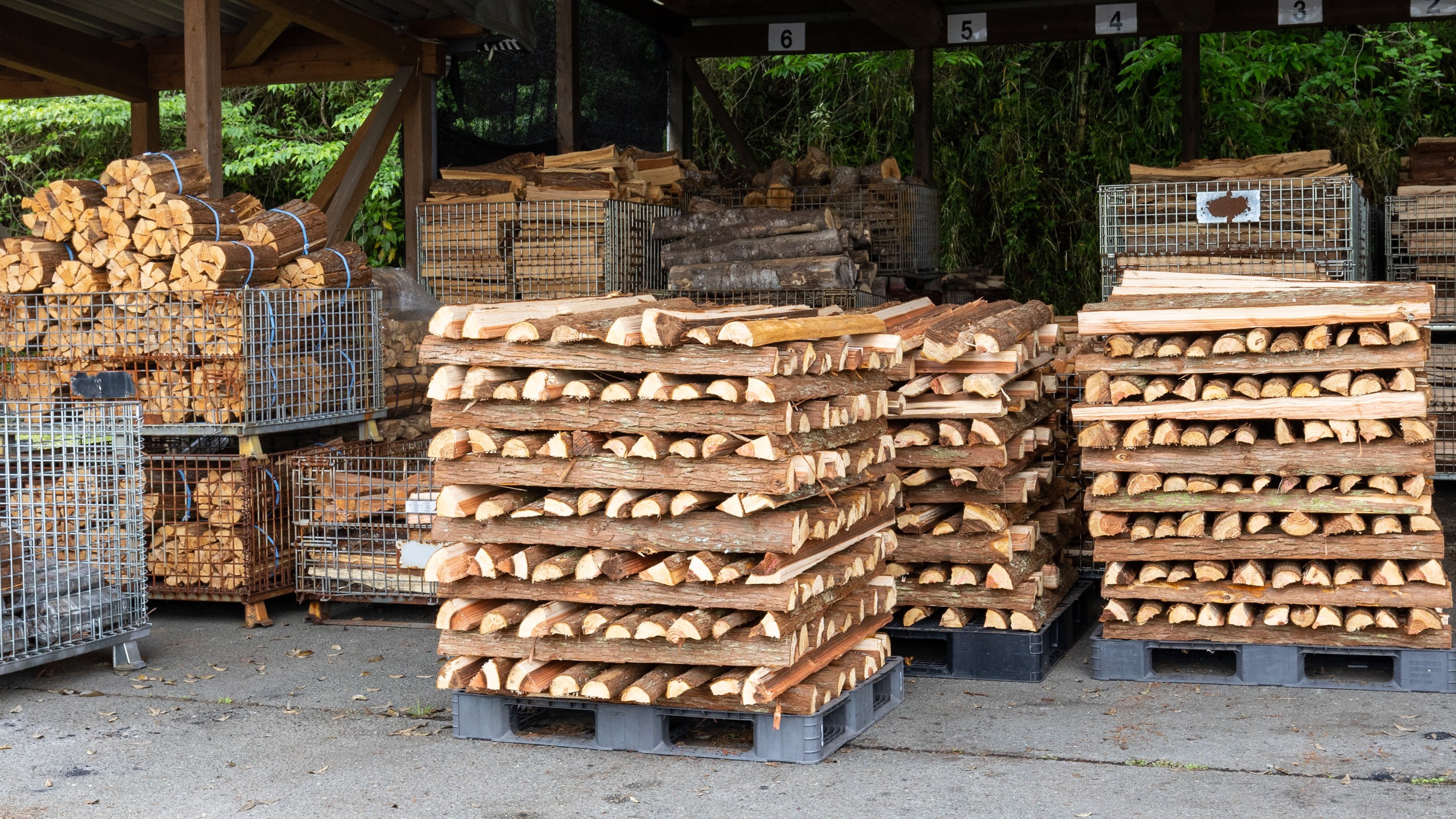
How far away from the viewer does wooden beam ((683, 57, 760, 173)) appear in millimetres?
15172

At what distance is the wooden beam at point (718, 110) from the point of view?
15172mm

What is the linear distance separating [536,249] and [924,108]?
15.6 feet

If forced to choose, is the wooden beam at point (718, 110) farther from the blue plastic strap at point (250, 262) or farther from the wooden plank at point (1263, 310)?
the wooden plank at point (1263, 310)

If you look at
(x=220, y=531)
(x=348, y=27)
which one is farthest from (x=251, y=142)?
(x=220, y=531)

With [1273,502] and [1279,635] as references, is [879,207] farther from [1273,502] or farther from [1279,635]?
[1279,635]

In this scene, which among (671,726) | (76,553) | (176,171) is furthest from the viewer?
(176,171)

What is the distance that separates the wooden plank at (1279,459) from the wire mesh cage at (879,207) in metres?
5.24

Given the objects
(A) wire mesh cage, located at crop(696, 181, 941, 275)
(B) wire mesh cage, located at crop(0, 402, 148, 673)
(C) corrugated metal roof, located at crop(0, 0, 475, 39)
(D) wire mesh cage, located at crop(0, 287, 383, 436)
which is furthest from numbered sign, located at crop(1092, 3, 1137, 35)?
(B) wire mesh cage, located at crop(0, 402, 148, 673)

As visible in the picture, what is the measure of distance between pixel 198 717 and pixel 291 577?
245cm

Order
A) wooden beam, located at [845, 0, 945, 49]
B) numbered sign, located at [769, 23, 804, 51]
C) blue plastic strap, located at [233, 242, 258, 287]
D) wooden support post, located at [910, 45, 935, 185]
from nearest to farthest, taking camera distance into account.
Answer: blue plastic strap, located at [233, 242, 258, 287], wooden beam, located at [845, 0, 945, 49], wooden support post, located at [910, 45, 935, 185], numbered sign, located at [769, 23, 804, 51]

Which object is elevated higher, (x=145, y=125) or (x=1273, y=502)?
(x=145, y=125)

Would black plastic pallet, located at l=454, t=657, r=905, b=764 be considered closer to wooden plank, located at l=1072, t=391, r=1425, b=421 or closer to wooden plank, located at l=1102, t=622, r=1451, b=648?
wooden plank, located at l=1102, t=622, r=1451, b=648

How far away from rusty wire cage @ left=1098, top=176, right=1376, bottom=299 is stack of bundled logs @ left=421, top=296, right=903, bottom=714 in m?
5.15

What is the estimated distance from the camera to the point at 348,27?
10.9m
